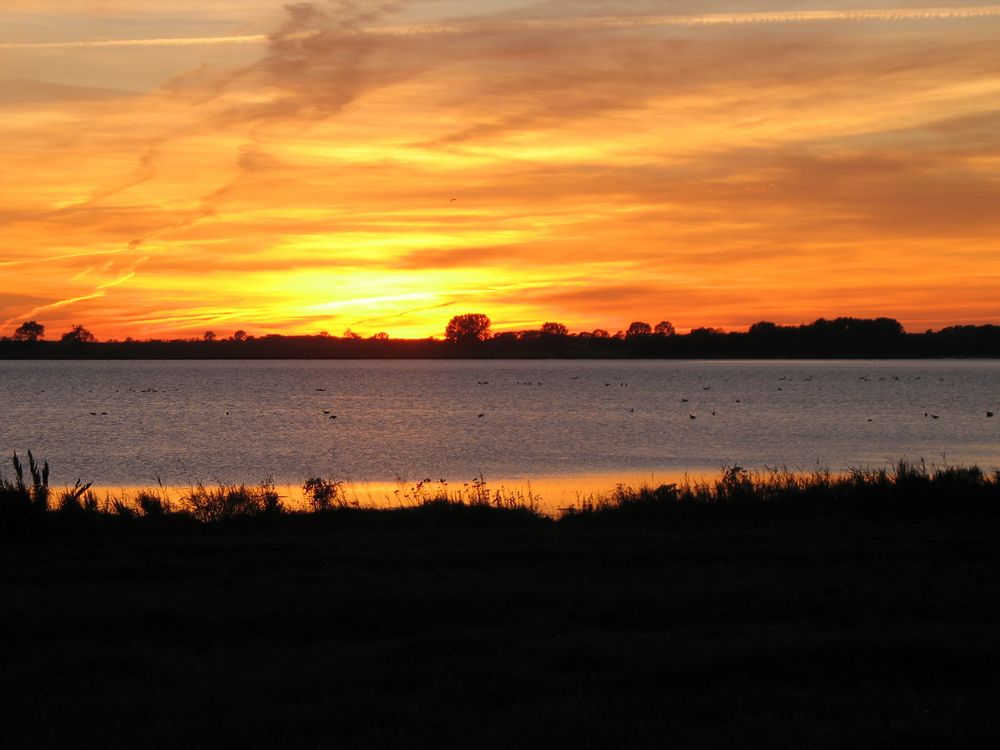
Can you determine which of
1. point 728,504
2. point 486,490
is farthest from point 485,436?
point 728,504

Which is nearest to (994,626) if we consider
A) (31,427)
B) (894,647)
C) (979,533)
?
(894,647)

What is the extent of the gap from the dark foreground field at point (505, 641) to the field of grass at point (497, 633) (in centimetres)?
Answer: 3

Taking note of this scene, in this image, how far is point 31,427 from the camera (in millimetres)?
57688

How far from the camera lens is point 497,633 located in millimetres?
9812

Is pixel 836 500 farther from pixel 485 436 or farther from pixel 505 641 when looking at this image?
pixel 485 436

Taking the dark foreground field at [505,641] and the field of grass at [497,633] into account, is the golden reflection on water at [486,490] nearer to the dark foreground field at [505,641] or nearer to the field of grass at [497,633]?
the field of grass at [497,633]

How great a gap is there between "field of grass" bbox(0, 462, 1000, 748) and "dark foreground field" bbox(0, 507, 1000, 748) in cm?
3

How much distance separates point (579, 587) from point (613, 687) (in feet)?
12.4

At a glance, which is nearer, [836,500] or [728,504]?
[728,504]

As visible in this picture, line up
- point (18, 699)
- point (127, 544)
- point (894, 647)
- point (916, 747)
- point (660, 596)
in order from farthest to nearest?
point (127, 544)
point (660, 596)
point (894, 647)
point (18, 699)
point (916, 747)

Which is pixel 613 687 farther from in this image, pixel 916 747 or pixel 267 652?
pixel 267 652

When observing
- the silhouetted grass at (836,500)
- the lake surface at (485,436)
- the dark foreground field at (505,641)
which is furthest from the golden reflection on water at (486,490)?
the dark foreground field at (505,641)

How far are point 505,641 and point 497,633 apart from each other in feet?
0.83

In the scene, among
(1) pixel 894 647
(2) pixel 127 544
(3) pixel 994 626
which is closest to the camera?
(1) pixel 894 647
